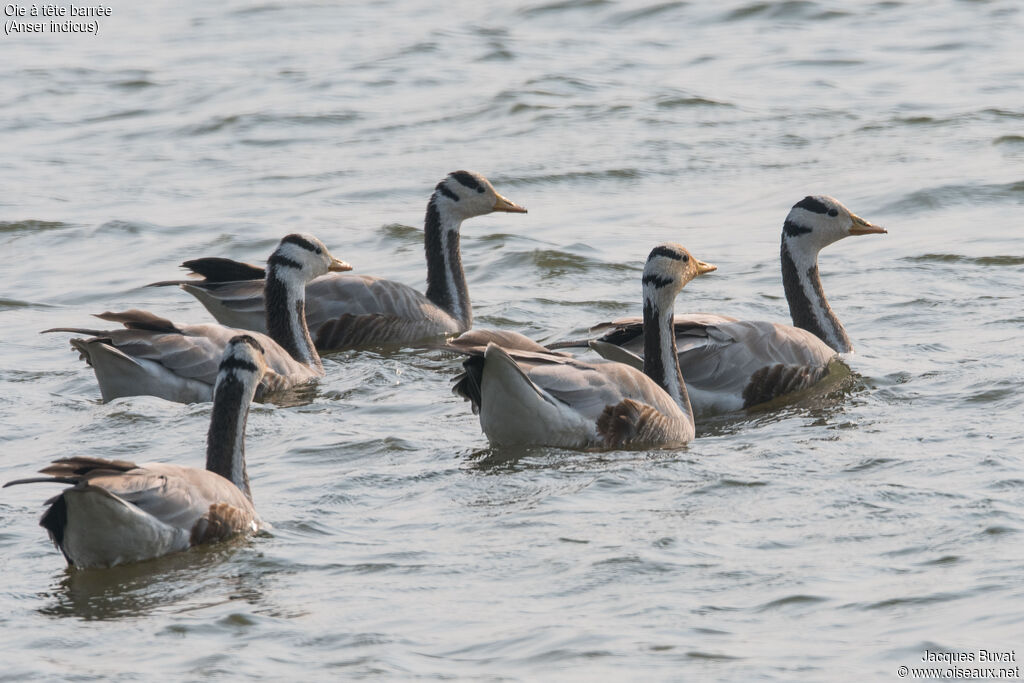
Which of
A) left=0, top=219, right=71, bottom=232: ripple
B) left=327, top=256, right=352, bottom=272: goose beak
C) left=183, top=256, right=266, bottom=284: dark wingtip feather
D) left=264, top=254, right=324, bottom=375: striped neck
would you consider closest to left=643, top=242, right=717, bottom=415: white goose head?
left=264, top=254, right=324, bottom=375: striped neck

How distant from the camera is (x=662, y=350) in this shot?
1102 cm

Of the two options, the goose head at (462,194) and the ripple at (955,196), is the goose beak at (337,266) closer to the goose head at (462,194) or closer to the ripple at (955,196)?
the goose head at (462,194)

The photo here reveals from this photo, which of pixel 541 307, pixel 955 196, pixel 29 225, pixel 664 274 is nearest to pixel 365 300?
pixel 541 307

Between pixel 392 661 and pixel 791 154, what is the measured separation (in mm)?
14172

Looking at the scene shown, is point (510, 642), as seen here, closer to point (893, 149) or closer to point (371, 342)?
point (371, 342)

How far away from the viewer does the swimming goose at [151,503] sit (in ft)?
25.6

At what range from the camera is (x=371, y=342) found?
47.1 ft

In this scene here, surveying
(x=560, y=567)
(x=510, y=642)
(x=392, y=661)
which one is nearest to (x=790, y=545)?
(x=560, y=567)

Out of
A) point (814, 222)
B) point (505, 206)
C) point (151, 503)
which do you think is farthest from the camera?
point (505, 206)

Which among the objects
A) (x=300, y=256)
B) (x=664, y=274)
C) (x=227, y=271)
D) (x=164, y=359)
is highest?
(x=664, y=274)

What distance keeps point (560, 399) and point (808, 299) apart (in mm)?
3800

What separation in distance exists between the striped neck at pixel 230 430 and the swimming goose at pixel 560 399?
4.75 feet

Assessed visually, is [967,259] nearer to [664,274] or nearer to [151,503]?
[664,274]

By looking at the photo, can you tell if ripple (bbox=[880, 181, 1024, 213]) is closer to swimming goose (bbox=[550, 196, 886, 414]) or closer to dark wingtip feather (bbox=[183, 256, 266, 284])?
swimming goose (bbox=[550, 196, 886, 414])
